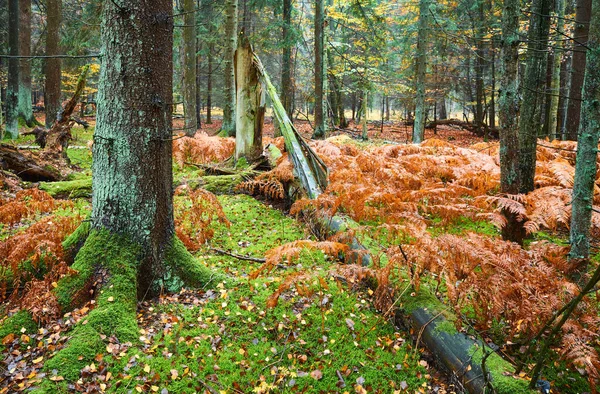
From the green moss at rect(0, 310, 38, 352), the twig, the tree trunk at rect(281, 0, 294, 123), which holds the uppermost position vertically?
the tree trunk at rect(281, 0, 294, 123)

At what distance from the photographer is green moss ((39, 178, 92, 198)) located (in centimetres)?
666

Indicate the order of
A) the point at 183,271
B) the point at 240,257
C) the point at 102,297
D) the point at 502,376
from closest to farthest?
the point at 502,376, the point at 102,297, the point at 183,271, the point at 240,257

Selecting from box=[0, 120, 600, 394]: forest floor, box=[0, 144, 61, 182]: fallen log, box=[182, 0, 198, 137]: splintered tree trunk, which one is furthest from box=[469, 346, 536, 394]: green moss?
box=[182, 0, 198, 137]: splintered tree trunk

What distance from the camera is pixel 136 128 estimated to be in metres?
3.41

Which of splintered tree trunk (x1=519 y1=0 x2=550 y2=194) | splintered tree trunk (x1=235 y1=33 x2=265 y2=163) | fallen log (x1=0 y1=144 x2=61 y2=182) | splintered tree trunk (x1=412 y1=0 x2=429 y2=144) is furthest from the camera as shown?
splintered tree trunk (x1=412 y1=0 x2=429 y2=144)

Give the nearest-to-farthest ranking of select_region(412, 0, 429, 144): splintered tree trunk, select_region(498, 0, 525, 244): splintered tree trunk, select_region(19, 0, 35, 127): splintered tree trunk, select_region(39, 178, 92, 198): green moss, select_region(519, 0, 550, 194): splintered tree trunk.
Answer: select_region(498, 0, 525, 244): splintered tree trunk, select_region(519, 0, 550, 194): splintered tree trunk, select_region(39, 178, 92, 198): green moss, select_region(19, 0, 35, 127): splintered tree trunk, select_region(412, 0, 429, 144): splintered tree trunk

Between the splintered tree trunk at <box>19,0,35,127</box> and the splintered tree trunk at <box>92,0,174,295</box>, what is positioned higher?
the splintered tree trunk at <box>19,0,35,127</box>

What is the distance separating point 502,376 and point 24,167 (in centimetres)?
854

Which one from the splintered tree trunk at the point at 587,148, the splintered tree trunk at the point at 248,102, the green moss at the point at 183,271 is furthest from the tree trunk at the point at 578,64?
the green moss at the point at 183,271

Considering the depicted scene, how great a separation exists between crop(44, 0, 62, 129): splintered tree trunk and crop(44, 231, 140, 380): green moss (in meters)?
11.4

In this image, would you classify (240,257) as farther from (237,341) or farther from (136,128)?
(136,128)

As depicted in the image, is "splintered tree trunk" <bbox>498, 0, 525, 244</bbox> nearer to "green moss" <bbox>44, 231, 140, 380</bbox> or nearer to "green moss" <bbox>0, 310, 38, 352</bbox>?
"green moss" <bbox>44, 231, 140, 380</bbox>

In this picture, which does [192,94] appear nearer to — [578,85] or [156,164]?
[156,164]

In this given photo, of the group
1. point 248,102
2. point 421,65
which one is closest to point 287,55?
point 421,65
